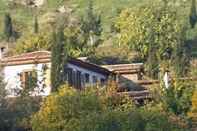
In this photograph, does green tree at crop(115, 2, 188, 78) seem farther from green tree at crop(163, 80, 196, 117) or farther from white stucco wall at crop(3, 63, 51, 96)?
green tree at crop(163, 80, 196, 117)

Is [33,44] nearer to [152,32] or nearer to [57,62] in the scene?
[152,32]

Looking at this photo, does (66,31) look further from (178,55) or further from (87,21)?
(178,55)

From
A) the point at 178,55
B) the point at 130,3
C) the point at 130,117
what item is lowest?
the point at 130,117

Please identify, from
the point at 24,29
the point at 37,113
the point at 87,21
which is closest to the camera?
the point at 37,113

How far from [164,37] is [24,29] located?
22070 mm

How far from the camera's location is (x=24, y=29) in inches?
2938

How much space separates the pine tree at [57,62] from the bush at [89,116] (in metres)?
4.29

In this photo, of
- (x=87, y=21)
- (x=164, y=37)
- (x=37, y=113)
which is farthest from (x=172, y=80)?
(x=87, y=21)

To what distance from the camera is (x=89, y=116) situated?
97.2 feet

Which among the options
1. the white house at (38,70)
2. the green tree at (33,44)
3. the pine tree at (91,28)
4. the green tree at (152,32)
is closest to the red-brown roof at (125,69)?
the green tree at (152,32)

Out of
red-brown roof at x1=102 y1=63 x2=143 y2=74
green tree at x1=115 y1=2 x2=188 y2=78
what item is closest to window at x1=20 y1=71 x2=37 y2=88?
red-brown roof at x1=102 y1=63 x2=143 y2=74

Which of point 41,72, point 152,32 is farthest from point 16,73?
point 152,32

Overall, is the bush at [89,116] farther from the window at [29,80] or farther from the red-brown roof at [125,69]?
the red-brown roof at [125,69]

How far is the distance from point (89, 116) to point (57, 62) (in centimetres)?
922
